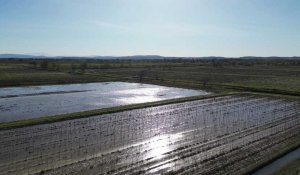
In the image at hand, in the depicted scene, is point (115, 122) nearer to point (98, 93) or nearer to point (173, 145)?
point (173, 145)

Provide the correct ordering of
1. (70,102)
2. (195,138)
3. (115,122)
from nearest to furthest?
(195,138) → (115,122) → (70,102)

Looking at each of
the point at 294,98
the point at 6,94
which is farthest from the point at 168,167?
the point at 6,94

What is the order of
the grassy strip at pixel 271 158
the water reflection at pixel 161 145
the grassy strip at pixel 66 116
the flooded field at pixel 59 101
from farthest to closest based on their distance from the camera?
the flooded field at pixel 59 101 → the grassy strip at pixel 66 116 → the water reflection at pixel 161 145 → the grassy strip at pixel 271 158

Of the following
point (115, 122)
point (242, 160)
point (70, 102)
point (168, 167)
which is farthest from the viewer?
point (70, 102)

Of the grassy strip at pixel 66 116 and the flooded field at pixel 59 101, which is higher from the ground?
the grassy strip at pixel 66 116

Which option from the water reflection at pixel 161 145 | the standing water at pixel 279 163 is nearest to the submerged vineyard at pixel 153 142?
the water reflection at pixel 161 145

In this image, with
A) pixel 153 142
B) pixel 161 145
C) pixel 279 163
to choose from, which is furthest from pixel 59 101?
pixel 279 163

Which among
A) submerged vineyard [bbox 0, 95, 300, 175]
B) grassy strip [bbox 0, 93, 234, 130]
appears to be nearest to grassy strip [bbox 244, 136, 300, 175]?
submerged vineyard [bbox 0, 95, 300, 175]

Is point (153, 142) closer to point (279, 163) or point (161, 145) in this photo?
point (161, 145)

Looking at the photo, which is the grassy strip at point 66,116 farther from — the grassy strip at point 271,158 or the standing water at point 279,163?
the standing water at point 279,163
